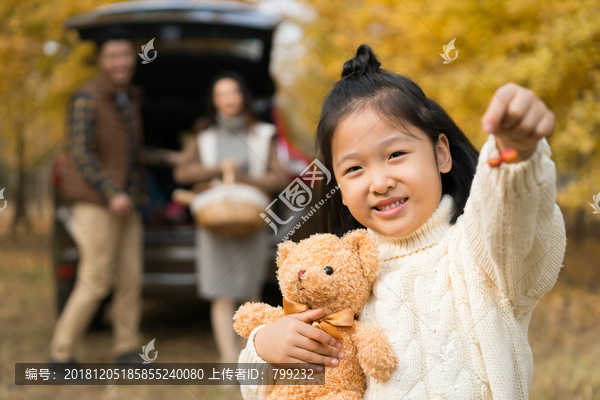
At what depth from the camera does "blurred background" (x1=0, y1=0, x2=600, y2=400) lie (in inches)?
124

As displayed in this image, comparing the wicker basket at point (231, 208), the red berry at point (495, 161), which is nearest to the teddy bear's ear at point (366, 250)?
the red berry at point (495, 161)

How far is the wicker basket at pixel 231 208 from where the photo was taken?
2.75 meters

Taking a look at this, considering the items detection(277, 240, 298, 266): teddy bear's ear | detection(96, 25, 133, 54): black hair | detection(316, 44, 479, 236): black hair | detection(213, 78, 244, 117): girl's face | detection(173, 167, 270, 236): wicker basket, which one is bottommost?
detection(277, 240, 298, 266): teddy bear's ear

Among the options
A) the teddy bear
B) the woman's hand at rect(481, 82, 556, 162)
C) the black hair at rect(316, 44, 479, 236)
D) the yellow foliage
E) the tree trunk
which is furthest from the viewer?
the tree trunk

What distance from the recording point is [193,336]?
4012 millimetres

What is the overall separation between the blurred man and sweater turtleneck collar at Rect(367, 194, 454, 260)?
2.38 metres

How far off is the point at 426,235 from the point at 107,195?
8.08ft

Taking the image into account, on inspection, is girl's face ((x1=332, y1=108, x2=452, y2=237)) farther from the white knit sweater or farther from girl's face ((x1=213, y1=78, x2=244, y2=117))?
girl's face ((x1=213, y1=78, x2=244, y2=117))

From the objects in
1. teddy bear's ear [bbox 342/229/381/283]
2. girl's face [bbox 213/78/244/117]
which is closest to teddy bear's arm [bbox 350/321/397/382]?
teddy bear's ear [bbox 342/229/381/283]

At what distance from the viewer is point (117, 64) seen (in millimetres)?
3254

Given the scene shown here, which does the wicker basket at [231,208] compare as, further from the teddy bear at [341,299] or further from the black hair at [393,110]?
the teddy bear at [341,299]

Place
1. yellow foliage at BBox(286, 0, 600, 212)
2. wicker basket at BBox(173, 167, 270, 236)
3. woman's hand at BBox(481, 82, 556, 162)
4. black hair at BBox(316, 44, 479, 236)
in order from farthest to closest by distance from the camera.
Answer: yellow foliage at BBox(286, 0, 600, 212) → wicker basket at BBox(173, 167, 270, 236) → black hair at BBox(316, 44, 479, 236) → woman's hand at BBox(481, 82, 556, 162)

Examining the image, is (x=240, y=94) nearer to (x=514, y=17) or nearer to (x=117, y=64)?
(x=117, y=64)

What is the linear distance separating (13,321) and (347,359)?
4.30 metres
